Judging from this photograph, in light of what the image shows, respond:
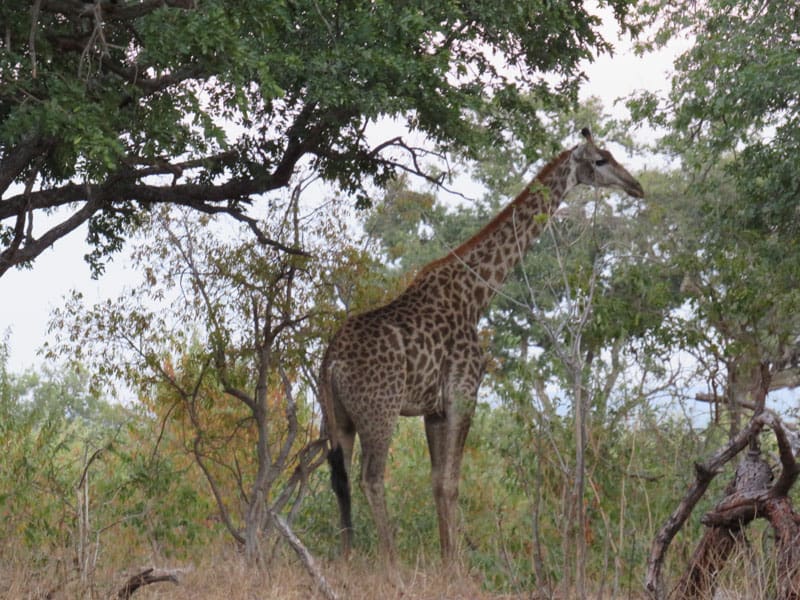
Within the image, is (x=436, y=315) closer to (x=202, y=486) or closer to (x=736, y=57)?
(x=202, y=486)

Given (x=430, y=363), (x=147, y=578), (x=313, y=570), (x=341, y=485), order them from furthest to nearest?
(x=430, y=363), (x=341, y=485), (x=313, y=570), (x=147, y=578)

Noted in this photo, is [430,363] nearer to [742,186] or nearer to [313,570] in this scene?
[313,570]

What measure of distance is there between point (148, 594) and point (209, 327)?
3.27 metres

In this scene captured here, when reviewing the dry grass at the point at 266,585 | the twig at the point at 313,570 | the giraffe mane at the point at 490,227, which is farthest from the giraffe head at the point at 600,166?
the twig at the point at 313,570

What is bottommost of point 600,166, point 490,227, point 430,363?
point 430,363

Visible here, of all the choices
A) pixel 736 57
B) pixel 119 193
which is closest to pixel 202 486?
pixel 119 193

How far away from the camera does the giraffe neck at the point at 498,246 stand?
10070mm

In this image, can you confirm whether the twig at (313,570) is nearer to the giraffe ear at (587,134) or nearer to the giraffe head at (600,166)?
the giraffe ear at (587,134)

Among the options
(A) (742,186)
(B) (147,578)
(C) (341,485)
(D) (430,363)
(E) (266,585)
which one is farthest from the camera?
(A) (742,186)

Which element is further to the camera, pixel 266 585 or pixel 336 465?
pixel 336 465

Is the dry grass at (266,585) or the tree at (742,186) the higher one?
the tree at (742,186)

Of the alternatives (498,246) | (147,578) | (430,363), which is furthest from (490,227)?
(147,578)

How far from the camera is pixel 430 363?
950 centimetres

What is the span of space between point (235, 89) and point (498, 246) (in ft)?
11.3
